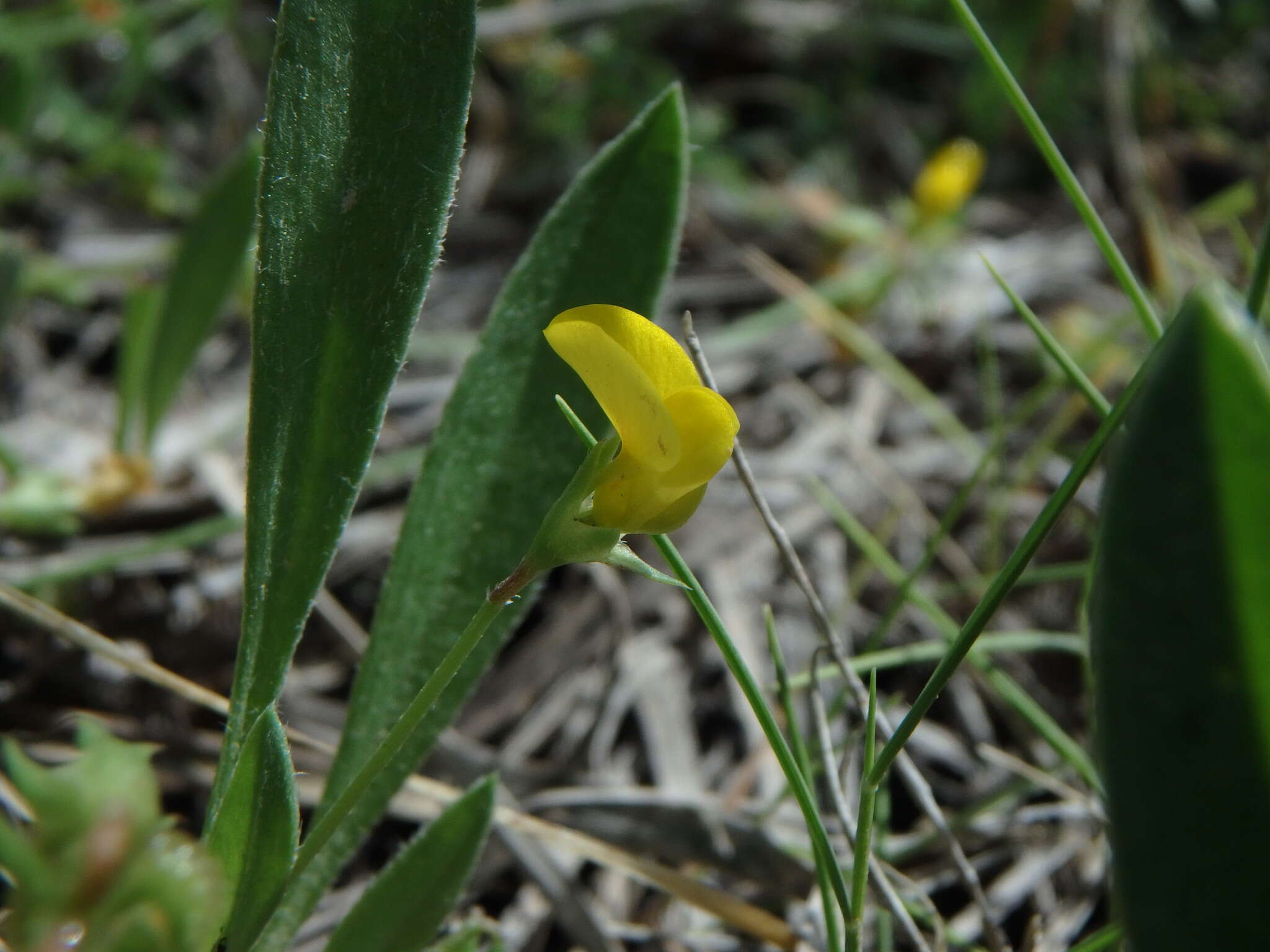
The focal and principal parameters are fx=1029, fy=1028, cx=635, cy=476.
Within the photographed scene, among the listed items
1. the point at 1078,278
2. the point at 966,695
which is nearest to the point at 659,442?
the point at 966,695

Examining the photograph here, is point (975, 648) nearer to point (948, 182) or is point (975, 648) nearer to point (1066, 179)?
point (1066, 179)

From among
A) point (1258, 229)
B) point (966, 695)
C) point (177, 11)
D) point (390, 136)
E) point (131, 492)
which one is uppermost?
point (390, 136)

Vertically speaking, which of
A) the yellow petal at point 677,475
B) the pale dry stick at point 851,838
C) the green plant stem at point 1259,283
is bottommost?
the pale dry stick at point 851,838

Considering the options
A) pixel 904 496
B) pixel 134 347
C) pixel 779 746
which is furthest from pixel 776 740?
pixel 134 347

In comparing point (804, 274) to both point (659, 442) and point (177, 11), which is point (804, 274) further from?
point (659, 442)

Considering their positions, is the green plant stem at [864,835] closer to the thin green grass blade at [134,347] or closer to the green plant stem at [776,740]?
the green plant stem at [776,740]

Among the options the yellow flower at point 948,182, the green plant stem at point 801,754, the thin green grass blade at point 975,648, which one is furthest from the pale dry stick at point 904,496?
the green plant stem at point 801,754
